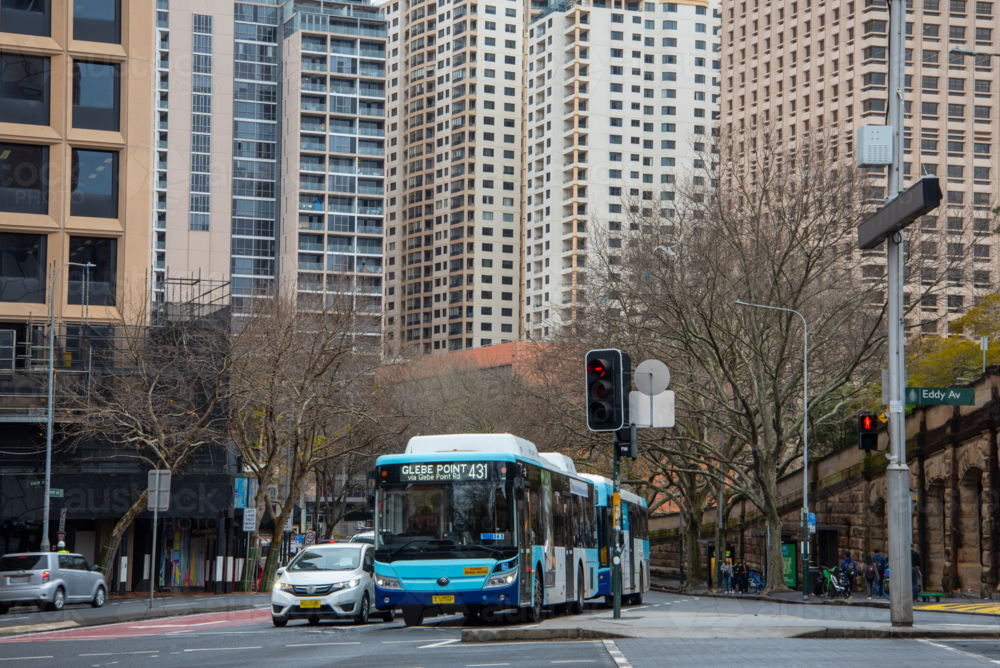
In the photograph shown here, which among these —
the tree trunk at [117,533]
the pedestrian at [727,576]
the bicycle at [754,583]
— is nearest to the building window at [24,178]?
the tree trunk at [117,533]

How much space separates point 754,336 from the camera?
38.5m

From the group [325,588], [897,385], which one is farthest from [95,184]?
[897,385]

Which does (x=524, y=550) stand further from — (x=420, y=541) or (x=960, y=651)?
(x=960, y=651)

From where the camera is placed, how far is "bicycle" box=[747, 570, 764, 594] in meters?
49.1

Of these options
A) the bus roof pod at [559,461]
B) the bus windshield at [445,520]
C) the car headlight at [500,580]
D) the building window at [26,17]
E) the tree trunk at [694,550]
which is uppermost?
the building window at [26,17]

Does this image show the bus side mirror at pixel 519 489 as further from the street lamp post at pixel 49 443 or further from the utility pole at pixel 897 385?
the street lamp post at pixel 49 443

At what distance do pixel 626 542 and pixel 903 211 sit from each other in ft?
58.5

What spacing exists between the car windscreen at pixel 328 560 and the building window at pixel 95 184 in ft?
72.3

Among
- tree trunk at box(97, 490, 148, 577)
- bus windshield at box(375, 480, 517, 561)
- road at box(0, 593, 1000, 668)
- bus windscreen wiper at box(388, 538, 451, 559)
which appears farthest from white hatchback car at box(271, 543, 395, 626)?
tree trunk at box(97, 490, 148, 577)

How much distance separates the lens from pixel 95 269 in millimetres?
41344

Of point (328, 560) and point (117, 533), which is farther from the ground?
point (328, 560)

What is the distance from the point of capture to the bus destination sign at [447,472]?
1989 cm

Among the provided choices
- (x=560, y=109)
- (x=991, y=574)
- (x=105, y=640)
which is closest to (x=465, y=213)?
(x=560, y=109)

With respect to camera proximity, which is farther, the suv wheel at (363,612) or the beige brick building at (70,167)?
the beige brick building at (70,167)
